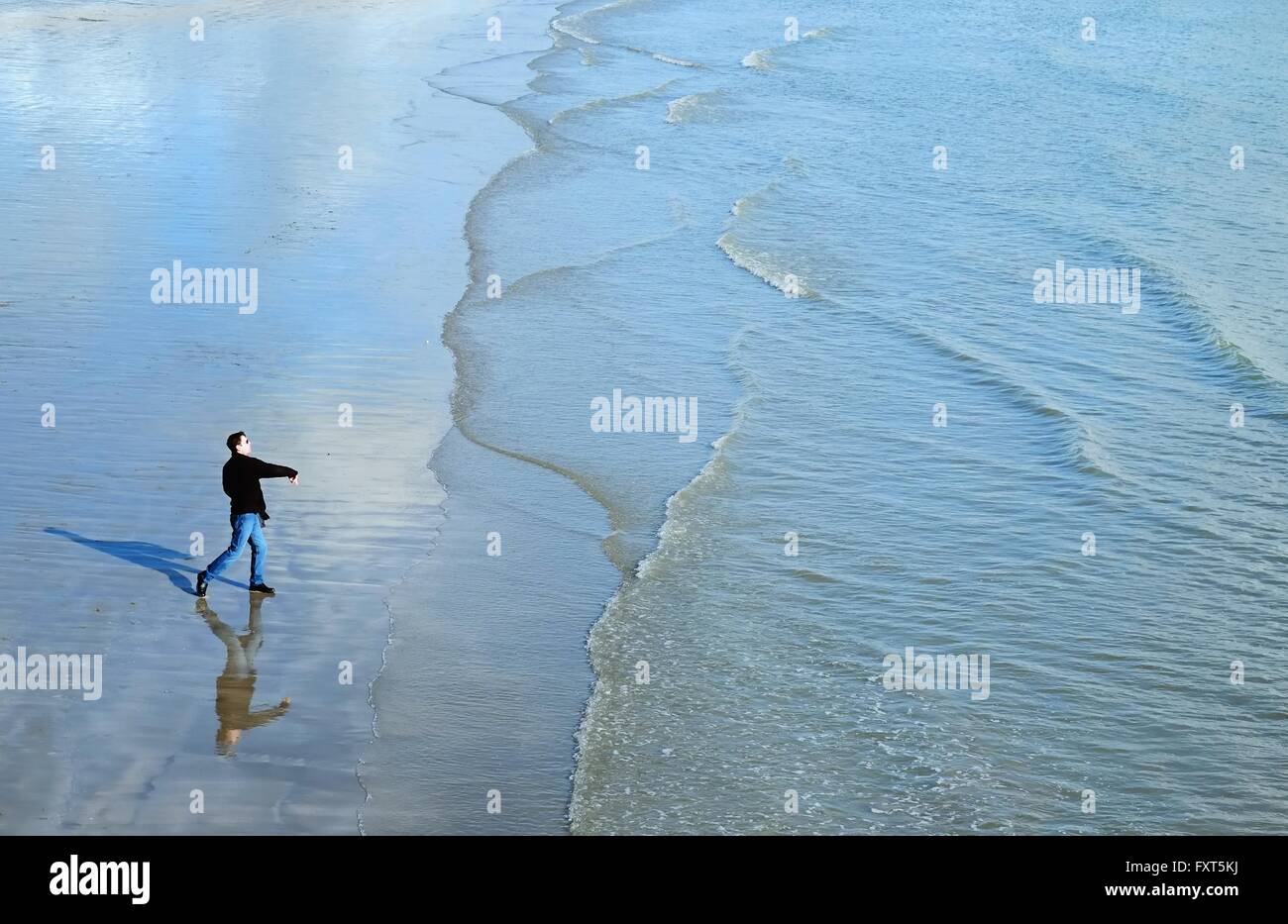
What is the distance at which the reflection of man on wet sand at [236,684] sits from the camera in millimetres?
9055

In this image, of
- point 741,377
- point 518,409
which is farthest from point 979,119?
point 518,409

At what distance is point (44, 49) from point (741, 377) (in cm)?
2598

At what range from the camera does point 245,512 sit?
10.5 metres

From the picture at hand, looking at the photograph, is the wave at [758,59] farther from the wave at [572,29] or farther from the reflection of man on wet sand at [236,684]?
the reflection of man on wet sand at [236,684]

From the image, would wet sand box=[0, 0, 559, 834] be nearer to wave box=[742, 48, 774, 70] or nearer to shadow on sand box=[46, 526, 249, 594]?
shadow on sand box=[46, 526, 249, 594]

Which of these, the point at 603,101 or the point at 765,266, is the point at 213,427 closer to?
the point at 765,266

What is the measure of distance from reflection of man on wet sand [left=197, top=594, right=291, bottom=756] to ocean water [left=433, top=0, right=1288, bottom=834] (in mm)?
1593

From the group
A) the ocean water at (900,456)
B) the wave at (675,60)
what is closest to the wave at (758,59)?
the wave at (675,60)

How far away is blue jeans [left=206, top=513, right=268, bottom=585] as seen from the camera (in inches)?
412

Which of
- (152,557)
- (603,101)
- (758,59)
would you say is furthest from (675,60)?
(152,557)

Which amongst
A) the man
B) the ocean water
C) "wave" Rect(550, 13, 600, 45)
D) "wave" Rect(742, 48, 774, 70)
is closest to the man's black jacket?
the man

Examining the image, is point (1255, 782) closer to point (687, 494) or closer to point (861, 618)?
point (861, 618)

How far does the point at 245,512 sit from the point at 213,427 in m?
3.37

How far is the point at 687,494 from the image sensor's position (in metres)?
13.1
